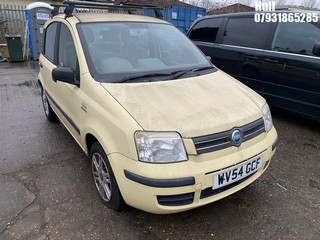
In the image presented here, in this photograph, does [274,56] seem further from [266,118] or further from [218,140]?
[218,140]

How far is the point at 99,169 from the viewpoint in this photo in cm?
260

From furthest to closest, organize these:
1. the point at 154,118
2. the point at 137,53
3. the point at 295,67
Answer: the point at 295,67 → the point at 137,53 → the point at 154,118

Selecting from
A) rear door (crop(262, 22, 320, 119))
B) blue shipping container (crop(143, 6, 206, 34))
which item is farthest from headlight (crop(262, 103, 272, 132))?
blue shipping container (crop(143, 6, 206, 34))

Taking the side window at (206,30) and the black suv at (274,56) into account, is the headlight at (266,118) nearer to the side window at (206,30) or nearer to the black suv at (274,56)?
the black suv at (274,56)

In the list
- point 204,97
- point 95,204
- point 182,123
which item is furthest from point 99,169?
point 204,97

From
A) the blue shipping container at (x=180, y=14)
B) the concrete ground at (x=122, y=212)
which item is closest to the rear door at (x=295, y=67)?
the concrete ground at (x=122, y=212)

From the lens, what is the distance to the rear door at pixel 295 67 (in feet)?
13.5

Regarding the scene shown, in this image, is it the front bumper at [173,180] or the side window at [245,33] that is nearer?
the front bumper at [173,180]

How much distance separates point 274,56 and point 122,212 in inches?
138

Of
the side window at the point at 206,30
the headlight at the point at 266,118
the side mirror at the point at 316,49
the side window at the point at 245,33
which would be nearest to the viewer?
the headlight at the point at 266,118

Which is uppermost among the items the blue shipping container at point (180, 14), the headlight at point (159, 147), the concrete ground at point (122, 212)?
the blue shipping container at point (180, 14)

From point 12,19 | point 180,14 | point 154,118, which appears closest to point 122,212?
point 154,118

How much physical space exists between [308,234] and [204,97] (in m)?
1.42

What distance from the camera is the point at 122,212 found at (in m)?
2.52
